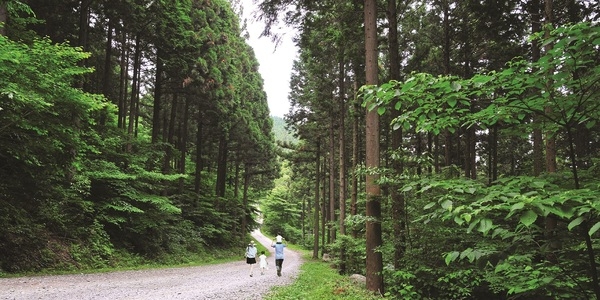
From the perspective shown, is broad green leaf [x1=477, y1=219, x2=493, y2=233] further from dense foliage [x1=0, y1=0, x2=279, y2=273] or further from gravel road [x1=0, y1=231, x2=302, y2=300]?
dense foliage [x1=0, y1=0, x2=279, y2=273]

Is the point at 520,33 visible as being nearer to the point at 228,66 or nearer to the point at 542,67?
the point at 542,67

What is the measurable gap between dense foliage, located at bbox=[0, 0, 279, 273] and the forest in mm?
77

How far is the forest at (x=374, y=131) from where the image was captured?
220 cm

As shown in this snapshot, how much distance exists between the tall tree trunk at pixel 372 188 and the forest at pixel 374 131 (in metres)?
0.03

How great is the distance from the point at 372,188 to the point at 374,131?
1.39 m

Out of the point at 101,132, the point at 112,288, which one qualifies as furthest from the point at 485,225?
the point at 101,132

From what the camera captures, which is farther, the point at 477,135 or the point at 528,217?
the point at 477,135

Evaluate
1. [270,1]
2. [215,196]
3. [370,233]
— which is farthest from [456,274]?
[215,196]

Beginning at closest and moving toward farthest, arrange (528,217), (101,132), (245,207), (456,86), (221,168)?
(528,217) < (456,86) < (101,132) < (221,168) < (245,207)

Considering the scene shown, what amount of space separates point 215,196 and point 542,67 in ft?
91.1

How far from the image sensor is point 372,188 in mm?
7789

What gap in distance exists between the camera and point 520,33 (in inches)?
453

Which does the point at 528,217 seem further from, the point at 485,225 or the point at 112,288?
the point at 112,288

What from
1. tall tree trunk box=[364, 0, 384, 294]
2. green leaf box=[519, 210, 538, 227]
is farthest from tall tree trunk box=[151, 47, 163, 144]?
green leaf box=[519, 210, 538, 227]
